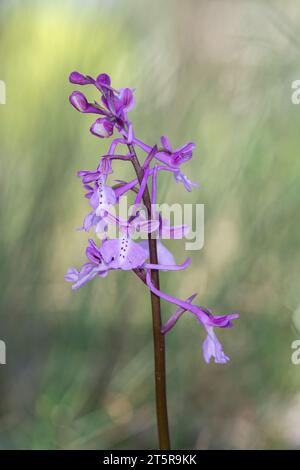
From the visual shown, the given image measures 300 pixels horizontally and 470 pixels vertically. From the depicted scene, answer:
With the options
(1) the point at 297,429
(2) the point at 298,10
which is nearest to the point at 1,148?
(2) the point at 298,10

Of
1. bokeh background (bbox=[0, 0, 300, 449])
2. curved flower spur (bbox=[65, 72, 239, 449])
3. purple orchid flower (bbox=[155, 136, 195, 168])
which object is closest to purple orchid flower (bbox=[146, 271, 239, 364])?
curved flower spur (bbox=[65, 72, 239, 449])

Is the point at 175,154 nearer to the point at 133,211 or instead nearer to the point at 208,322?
the point at 133,211

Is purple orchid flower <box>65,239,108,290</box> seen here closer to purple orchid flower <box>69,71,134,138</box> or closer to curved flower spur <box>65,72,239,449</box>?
curved flower spur <box>65,72,239,449</box>

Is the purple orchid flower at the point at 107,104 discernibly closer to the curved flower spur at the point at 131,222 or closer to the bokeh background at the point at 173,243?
the curved flower spur at the point at 131,222

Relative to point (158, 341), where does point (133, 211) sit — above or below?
above

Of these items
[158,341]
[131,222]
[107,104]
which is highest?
[107,104]

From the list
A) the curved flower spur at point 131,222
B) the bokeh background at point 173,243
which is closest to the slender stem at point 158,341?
the curved flower spur at point 131,222

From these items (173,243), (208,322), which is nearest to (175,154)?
(208,322)

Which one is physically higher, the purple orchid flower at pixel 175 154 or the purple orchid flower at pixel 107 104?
the purple orchid flower at pixel 107 104

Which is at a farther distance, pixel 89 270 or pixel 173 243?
pixel 173 243
